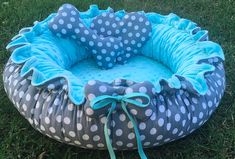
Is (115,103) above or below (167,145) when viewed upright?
above

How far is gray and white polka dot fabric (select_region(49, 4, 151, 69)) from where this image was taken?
2592 mm

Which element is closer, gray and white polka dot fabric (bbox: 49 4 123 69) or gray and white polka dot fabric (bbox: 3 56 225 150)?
gray and white polka dot fabric (bbox: 3 56 225 150)

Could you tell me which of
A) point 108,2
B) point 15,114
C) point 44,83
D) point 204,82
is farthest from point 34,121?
point 108,2

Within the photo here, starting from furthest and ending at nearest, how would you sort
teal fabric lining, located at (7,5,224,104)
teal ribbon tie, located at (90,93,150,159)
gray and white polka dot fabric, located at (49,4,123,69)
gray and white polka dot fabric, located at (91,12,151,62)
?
→ gray and white polka dot fabric, located at (91,12,151,62)
gray and white polka dot fabric, located at (49,4,123,69)
teal fabric lining, located at (7,5,224,104)
teal ribbon tie, located at (90,93,150,159)

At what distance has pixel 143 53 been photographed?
9.39 feet

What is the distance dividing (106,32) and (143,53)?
273 millimetres

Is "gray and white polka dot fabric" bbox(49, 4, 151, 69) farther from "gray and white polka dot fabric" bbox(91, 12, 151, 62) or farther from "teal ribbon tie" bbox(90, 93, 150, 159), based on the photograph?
"teal ribbon tie" bbox(90, 93, 150, 159)

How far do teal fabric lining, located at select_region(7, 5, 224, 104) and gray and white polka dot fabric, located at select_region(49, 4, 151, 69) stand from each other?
0.06 metres

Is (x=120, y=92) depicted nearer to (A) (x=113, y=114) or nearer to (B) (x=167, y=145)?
(A) (x=113, y=114)

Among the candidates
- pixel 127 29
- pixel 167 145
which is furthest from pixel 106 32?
pixel 167 145

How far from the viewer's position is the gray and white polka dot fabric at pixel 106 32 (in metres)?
2.59

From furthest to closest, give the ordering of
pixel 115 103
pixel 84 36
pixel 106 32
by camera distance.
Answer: pixel 106 32, pixel 84 36, pixel 115 103

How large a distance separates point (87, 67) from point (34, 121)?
0.75 m

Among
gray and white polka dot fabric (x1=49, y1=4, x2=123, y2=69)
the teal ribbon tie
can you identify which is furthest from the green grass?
gray and white polka dot fabric (x1=49, y1=4, x2=123, y2=69)
